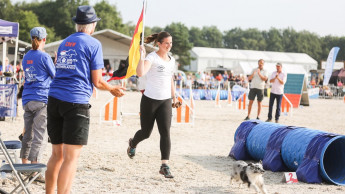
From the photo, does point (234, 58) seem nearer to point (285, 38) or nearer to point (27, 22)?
point (27, 22)

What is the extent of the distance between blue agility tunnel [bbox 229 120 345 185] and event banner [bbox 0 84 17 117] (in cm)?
632

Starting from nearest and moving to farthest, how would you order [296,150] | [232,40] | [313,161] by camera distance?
[313,161], [296,150], [232,40]

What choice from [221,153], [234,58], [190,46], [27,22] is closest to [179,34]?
[190,46]

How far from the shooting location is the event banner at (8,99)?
11.2 m

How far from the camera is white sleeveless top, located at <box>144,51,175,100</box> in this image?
5727 millimetres

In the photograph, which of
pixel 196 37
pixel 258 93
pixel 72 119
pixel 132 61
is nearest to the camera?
pixel 72 119

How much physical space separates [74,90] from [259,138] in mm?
4132

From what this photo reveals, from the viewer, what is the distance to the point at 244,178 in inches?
206

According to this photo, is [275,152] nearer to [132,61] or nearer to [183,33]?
[132,61]

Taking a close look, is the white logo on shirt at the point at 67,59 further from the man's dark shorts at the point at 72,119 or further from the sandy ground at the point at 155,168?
the sandy ground at the point at 155,168

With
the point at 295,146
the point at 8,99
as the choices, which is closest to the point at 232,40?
the point at 8,99

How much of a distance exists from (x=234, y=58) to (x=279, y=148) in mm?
79374

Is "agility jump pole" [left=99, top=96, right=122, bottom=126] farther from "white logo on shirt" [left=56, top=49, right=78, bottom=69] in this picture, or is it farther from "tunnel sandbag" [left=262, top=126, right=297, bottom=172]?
"white logo on shirt" [left=56, top=49, right=78, bottom=69]

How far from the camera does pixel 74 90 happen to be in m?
3.67
